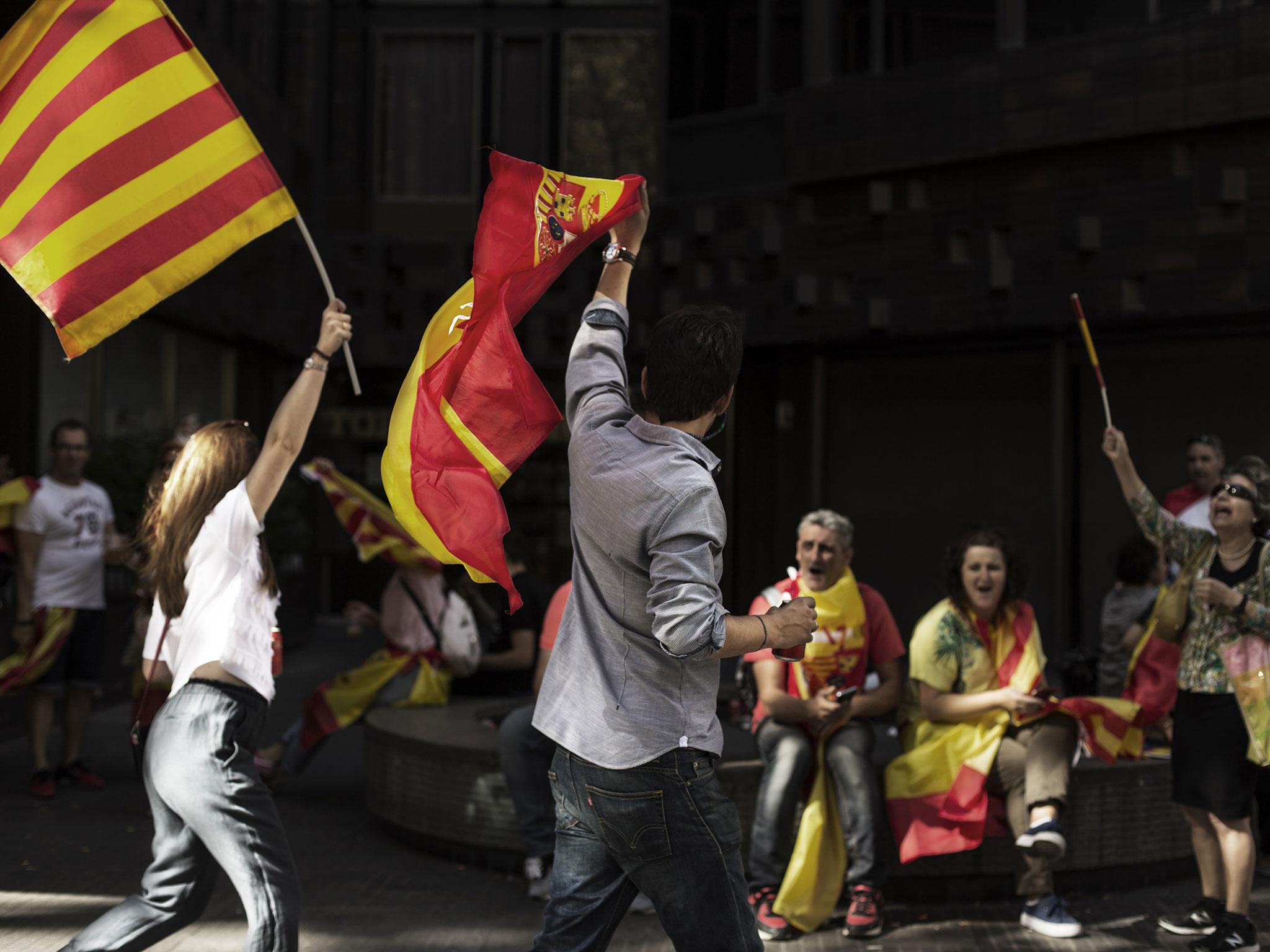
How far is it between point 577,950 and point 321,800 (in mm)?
5271

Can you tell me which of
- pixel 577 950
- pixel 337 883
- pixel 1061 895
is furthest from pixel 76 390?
pixel 577 950

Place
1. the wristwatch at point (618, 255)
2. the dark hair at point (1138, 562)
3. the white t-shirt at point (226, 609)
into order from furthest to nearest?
1. the dark hair at point (1138, 562)
2. the white t-shirt at point (226, 609)
3. the wristwatch at point (618, 255)

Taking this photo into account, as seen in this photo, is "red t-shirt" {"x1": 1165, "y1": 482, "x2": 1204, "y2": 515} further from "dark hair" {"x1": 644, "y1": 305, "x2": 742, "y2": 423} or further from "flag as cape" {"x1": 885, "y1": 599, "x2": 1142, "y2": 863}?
"dark hair" {"x1": 644, "y1": 305, "x2": 742, "y2": 423}

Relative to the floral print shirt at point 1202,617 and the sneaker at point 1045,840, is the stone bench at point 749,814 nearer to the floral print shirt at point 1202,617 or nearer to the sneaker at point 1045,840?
the sneaker at point 1045,840

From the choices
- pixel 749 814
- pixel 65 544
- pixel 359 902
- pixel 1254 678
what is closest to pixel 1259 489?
pixel 1254 678

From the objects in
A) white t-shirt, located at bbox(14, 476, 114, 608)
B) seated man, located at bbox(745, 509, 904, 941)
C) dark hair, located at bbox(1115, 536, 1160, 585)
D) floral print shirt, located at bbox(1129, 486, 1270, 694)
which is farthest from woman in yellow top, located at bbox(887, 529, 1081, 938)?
white t-shirt, located at bbox(14, 476, 114, 608)

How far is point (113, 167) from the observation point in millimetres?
4562

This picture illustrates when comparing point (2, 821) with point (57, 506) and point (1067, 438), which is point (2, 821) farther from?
point (1067, 438)

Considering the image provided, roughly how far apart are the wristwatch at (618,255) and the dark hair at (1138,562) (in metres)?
5.15

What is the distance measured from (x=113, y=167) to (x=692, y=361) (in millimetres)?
2368

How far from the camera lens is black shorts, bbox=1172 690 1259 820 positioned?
525 centimetres

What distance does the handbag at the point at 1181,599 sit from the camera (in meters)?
5.48

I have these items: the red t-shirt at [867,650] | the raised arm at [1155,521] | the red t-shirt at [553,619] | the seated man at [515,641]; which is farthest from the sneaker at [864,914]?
the seated man at [515,641]

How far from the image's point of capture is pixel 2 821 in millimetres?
7316
